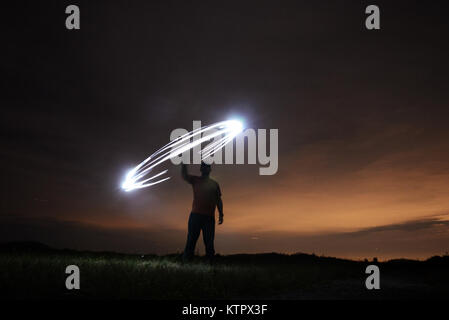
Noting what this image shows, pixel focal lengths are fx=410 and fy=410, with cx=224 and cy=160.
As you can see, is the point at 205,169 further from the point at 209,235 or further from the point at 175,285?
the point at 175,285

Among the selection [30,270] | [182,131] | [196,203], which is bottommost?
[30,270]

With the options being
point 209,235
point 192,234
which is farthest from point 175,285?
point 209,235

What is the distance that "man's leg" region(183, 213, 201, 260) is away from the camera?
37.5 ft

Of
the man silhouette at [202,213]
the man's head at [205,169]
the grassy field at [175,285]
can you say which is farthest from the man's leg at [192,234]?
the grassy field at [175,285]

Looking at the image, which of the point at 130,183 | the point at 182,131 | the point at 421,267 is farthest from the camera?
the point at 421,267

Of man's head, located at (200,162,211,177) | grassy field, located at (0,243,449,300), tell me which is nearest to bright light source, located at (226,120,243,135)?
man's head, located at (200,162,211,177)

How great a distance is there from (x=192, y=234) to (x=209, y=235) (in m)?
0.48

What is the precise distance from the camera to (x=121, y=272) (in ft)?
29.5
